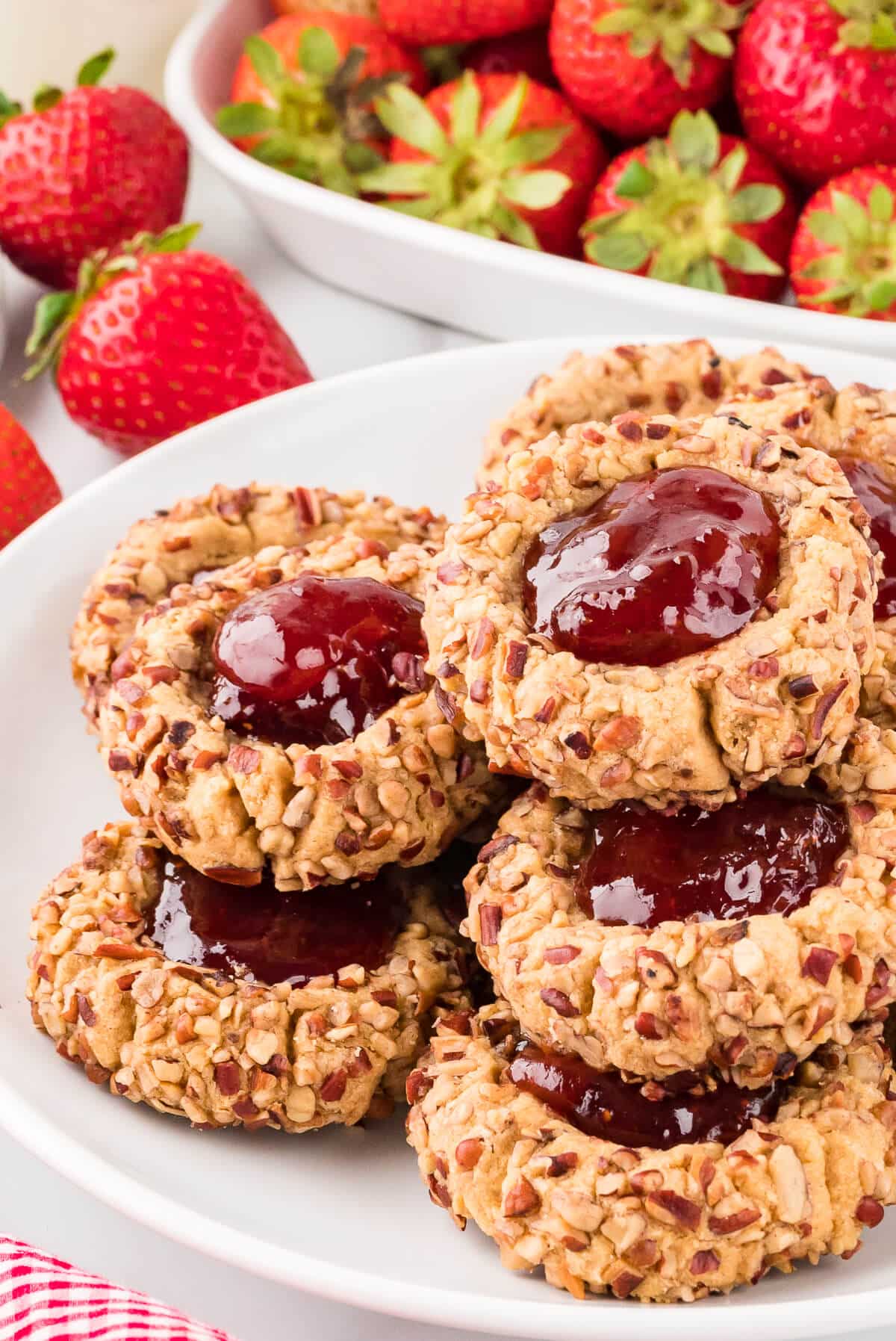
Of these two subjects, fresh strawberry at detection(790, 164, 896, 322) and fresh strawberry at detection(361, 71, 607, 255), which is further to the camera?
fresh strawberry at detection(361, 71, 607, 255)

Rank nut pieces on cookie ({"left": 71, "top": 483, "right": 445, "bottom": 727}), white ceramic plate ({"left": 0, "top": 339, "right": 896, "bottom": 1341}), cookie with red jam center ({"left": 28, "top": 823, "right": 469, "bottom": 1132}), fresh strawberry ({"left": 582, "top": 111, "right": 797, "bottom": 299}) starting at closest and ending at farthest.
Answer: white ceramic plate ({"left": 0, "top": 339, "right": 896, "bottom": 1341})
cookie with red jam center ({"left": 28, "top": 823, "right": 469, "bottom": 1132})
nut pieces on cookie ({"left": 71, "top": 483, "right": 445, "bottom": 727})
fresh strawberry ({"left": 582, "top": 111, "right": 797, "bottom": 299})

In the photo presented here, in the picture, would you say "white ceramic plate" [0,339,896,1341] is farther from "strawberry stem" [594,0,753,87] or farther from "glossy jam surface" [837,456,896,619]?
"strawberry stem" [594,0,753,87]

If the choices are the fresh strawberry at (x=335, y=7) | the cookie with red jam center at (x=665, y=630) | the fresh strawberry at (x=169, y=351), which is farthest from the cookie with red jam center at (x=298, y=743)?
the fresh strawberry at (x=335, y=7)

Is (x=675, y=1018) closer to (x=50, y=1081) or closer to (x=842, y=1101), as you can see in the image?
(x=842, y=1101)

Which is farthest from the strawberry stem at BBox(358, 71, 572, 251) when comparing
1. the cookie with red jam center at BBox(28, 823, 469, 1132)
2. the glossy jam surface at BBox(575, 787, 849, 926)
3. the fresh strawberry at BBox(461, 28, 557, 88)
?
the glossy jam surface at BBox(575, 787, 849, 926)

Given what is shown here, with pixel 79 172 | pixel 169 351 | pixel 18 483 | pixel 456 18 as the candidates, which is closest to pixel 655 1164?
pixel 18 483
